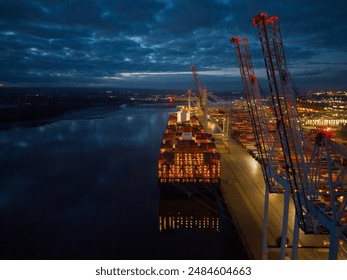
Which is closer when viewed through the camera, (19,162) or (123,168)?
(123,168)

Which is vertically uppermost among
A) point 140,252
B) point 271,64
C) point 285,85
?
point 271,64

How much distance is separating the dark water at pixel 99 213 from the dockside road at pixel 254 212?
1.00 metres

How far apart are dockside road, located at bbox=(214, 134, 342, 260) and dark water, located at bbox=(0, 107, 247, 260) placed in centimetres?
100

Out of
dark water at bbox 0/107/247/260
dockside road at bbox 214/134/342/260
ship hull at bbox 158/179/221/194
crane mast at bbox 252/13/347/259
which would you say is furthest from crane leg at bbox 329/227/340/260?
ship hull at bbox 158/179/221/194

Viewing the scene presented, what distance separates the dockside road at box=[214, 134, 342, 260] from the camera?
15066 mm

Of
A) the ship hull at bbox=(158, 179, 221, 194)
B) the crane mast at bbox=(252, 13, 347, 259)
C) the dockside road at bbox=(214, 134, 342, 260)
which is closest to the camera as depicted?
the crane mast at bbox=(252, 13, 347, 259)

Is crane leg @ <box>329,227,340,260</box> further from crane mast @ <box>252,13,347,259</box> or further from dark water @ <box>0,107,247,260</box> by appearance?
dark water @ <box>0,107,247,260</box>

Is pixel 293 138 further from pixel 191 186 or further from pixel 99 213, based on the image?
pixel 99 213

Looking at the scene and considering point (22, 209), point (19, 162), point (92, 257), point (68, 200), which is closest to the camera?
point (92, 257)

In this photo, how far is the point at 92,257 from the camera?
17188 mm

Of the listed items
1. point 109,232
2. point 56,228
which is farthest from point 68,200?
point 109,232

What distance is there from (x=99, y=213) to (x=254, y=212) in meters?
11.5

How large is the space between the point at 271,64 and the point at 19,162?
37.7 m

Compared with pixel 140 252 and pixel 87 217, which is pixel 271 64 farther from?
pixel 87 217
